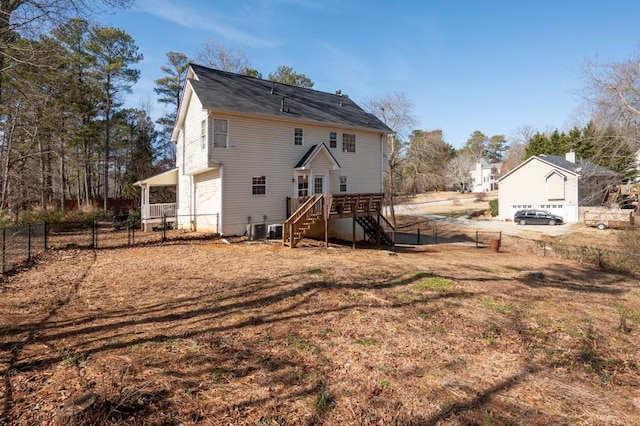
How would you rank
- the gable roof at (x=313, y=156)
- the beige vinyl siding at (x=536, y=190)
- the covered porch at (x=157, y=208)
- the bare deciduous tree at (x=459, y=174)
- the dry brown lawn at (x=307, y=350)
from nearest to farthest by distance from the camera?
the dry brown lawn at (x=307, y=350) → the gable roof at (x=313, y=156) → the covered porch at (x=157, y=208) → the beige vinyl siding at (x=536, y=190) → the bare deciduous tree at (x=459, y=174)

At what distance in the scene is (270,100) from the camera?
19.1 m

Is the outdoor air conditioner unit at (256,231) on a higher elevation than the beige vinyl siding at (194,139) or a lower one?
lower

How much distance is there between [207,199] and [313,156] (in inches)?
236

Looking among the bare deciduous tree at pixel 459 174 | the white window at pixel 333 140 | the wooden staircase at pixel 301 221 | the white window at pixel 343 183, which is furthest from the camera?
the bare deciduous tree at pixel 459 174

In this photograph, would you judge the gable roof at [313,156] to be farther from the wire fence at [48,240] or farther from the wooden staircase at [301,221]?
the wire fence at [48,240]

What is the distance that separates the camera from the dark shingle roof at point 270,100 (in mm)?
16922

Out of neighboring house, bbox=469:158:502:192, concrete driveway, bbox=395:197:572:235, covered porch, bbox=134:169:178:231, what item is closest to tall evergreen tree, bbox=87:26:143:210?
covered porch, bbox=134:169:178:231

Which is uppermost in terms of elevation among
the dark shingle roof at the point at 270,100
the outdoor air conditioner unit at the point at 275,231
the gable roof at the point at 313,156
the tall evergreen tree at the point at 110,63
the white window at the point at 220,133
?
the tall evergreen tree at the point at 110,63

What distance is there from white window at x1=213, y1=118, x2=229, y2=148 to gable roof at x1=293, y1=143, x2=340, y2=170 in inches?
157

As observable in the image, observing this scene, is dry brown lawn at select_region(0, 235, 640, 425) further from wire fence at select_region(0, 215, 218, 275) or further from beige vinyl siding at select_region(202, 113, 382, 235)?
beige vinyl siding at select_region(202, 113, 382, 235)

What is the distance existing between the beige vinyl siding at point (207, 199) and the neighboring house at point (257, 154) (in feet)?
0.17

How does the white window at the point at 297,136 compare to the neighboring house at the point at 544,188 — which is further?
the neighboring house at the point at 544,188

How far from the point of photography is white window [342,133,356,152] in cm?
2109

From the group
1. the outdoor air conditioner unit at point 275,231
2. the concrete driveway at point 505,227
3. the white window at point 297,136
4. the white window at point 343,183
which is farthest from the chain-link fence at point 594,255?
the white window at point 297,136
